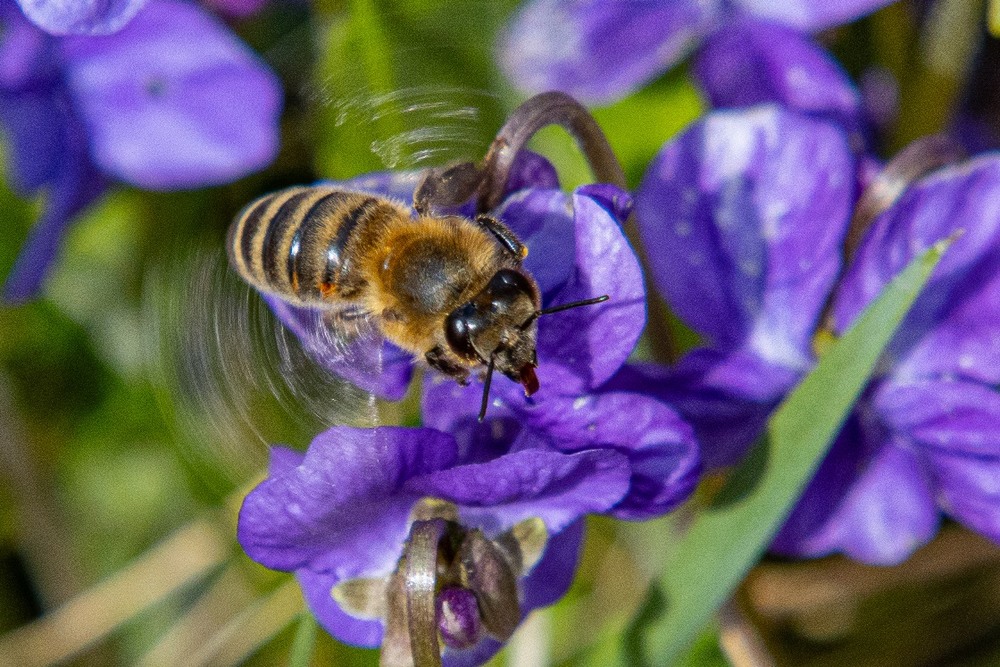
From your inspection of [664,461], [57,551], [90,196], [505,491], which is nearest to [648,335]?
[664,461]

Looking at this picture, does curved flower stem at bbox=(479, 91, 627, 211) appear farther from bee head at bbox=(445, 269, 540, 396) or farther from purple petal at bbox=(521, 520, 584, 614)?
purple petal at bbox=(521, 520, 584, 614)

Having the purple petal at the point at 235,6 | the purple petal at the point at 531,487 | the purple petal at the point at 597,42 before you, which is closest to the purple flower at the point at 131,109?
the purple petal at the point at 235,6

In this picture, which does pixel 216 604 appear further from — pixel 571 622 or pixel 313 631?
pixel 313 631

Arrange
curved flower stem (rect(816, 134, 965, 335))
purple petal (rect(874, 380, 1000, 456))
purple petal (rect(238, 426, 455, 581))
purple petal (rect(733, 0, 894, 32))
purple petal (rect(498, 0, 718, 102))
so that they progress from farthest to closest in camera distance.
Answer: purple petal (rect(498, 0, 718, 102)) < purple petal (rect(733, 0, 894, 32)) < curved flower stem (rect(816, 134, 965, 335)) < purple petal (rect(874, 380, 1000, 456)) < purple petal (rect(238, 426, 455, 581))

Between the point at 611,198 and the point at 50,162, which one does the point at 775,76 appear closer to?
the point at 611,198

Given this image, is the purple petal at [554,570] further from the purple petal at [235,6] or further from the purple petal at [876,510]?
the purple petal at [235,6]

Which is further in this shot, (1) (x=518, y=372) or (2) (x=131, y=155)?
(2) (x=131, y=155)

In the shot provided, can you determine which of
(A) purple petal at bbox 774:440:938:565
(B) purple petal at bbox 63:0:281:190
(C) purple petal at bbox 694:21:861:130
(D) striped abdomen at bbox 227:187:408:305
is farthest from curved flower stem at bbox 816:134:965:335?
(B) purple petal at bbox 63:0:281:190
